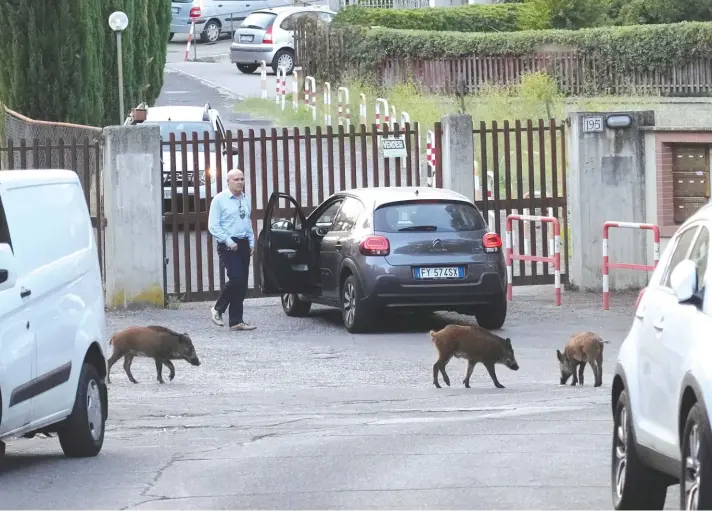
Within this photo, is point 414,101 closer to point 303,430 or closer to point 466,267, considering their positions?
point 466,267

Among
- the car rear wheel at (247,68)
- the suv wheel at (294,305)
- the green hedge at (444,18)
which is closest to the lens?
the suv wheel at (294,305)

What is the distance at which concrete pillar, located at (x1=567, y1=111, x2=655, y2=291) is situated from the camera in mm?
20766

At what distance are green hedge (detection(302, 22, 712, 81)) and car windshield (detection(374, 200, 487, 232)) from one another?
89.7ft

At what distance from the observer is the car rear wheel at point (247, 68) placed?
52.0 m

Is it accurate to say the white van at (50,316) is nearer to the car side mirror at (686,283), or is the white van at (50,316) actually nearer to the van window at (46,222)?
the van window at (46,222)

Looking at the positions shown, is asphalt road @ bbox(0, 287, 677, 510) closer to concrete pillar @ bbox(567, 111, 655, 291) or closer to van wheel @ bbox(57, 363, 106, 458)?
van wheel @ bbox(57, 363, 106, 458)

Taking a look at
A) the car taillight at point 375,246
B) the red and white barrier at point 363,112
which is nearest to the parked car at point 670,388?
the car taillight at point 375,246

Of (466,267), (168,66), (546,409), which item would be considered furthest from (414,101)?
(546,409)

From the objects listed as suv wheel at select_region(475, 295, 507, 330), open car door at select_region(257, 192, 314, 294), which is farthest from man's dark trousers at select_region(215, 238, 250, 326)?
suv wheel at select_region(475, 295, 507, 330)

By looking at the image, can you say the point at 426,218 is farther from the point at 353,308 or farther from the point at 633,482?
the point at 633,482

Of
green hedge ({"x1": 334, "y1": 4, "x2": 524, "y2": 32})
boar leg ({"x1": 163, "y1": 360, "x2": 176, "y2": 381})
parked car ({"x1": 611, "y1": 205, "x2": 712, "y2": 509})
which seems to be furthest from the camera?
green hedge ({"x1": 334, "y1": 4, "x2": 524, "y2": 32})

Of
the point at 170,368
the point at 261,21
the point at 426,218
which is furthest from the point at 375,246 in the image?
the point at 261,21

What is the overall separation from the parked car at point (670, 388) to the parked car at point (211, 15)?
52.0 meters

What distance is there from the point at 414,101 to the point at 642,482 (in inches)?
1245
